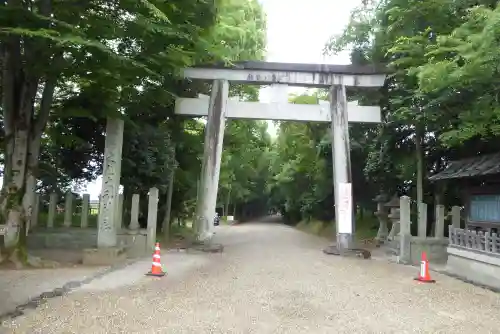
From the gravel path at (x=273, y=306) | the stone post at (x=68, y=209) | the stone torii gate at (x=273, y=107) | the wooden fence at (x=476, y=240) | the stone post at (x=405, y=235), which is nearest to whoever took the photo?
the gravel path at (x=273, y=306)

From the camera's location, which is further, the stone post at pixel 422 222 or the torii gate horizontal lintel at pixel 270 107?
the torii gate horizontal lintel at pixel 270 107

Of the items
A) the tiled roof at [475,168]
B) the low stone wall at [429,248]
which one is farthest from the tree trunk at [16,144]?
the low stone wall at [429,248]

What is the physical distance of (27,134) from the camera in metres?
11.5

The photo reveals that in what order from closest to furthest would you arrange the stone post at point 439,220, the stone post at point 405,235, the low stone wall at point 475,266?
the low stone wall at point 475,266 → the stone post at point 405,235 → the stone post at point 439,220

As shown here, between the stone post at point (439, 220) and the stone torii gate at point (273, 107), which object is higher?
the stone torii gate at point (273, 107)

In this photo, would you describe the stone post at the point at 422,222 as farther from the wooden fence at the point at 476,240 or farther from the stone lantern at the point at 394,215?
the stone lantern at the point at 394,215

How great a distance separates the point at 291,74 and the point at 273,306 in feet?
36.2

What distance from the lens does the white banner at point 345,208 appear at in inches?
640

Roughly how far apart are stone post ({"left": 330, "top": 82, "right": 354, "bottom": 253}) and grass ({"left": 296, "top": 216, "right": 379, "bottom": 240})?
31.7ft

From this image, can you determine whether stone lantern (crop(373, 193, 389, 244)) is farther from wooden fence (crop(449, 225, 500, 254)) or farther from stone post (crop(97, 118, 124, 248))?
stone post (crop(97, 118, 124, 248))

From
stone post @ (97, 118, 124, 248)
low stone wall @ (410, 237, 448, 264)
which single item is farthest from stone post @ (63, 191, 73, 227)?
low stone wall @ (410, 237, 448, 264)

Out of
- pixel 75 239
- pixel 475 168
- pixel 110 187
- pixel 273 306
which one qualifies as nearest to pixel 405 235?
pixel 475 168

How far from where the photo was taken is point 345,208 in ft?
53.4

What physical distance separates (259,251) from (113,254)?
652 centimetres
